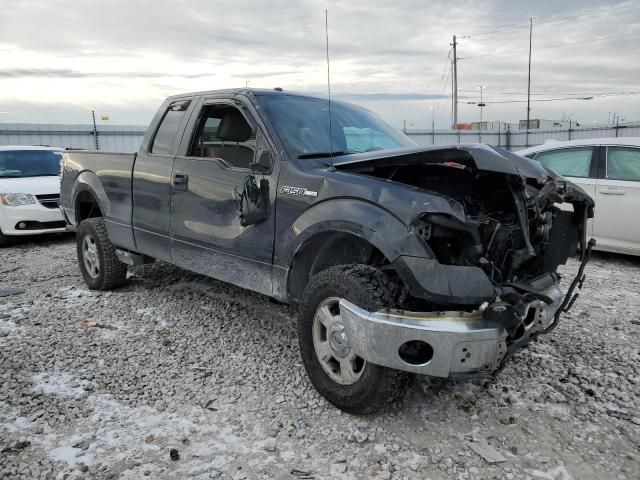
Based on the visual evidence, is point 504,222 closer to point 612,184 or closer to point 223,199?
point 223,199

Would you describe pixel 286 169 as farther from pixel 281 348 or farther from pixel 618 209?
pixel 618 209

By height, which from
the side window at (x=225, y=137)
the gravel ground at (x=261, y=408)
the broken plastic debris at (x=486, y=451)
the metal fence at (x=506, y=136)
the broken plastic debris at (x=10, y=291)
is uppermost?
the metal fence at (x=506, y=136)

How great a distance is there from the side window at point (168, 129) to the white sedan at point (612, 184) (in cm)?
516

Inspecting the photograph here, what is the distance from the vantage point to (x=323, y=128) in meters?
4.07

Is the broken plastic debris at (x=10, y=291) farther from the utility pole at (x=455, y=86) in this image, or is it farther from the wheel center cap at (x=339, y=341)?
the utility pole at (x=455, y=86)

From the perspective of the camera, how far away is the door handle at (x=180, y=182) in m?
4.24

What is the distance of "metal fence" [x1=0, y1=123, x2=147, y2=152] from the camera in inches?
690

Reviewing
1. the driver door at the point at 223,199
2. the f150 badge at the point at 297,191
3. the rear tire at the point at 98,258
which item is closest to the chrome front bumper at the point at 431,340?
the f150 badge at the point at 297,191

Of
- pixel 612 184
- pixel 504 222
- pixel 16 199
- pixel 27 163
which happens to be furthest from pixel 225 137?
pixel 27 163

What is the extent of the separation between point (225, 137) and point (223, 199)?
0.59 m

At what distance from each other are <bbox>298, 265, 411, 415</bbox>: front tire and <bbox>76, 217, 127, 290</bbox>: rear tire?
9.69ft

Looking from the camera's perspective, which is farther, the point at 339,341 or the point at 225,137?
the point at 225,137

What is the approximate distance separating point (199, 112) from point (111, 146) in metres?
15.9

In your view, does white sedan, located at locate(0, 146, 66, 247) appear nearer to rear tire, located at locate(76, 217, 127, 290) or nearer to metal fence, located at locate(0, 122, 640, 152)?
rear tire, located at locate(76, 217, 127, 290)
